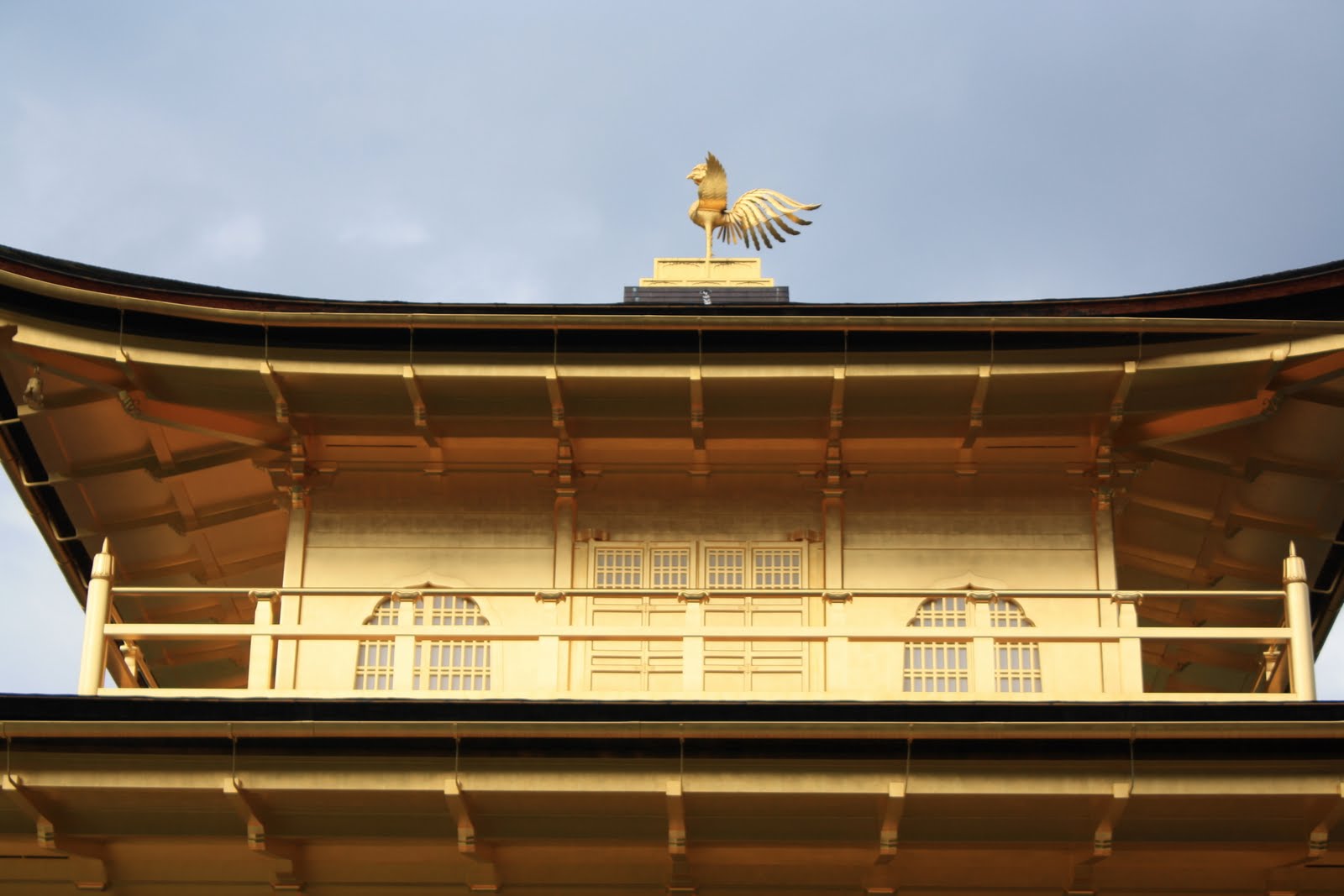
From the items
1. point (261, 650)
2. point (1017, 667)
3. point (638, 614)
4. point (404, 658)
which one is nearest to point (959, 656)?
point (1017, 667)

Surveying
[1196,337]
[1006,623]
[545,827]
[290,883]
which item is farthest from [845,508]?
[290,883]

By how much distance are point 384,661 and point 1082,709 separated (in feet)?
23.2

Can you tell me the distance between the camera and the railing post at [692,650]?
16.9 m

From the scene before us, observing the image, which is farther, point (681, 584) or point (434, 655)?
point (681, 584)

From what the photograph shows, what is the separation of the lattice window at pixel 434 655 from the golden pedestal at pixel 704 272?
4560 millimetres

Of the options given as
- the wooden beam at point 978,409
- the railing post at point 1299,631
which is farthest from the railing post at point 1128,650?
the wooden beam at point 978,409

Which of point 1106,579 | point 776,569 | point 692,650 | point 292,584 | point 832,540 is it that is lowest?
point 692,650

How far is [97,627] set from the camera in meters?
17.2

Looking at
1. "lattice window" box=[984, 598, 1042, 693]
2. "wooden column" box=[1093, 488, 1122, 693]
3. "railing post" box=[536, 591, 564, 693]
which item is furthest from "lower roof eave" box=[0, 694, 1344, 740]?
"lattice window" box=[984, 598, 1042, 693]

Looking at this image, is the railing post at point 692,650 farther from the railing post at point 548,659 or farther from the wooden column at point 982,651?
the wooden column at point 982,651

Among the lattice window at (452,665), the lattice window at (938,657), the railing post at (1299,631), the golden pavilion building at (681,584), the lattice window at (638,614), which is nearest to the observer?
the golden pavilion building at (681,584)

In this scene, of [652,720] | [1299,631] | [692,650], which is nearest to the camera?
[652,720]

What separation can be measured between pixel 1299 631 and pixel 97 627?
33.8 feet

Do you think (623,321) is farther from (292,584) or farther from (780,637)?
(292,584)
